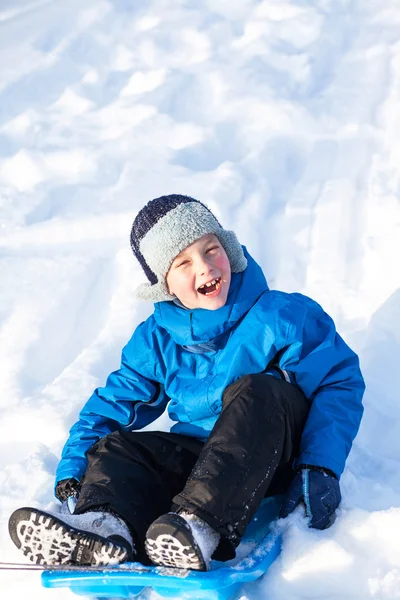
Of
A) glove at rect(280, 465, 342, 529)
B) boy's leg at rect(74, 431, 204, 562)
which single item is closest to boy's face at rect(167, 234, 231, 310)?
boy's leg at rect(74, 431, 204, 562)

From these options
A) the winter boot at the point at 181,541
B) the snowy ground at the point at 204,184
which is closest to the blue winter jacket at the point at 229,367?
the snowy ground at the point at 204,184

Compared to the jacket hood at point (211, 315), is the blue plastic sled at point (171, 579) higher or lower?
lower

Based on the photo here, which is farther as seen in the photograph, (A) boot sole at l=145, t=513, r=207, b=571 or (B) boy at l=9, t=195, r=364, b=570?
(B) boy at l=9, t=195, r=364, b=570

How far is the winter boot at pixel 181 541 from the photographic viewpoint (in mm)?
1813

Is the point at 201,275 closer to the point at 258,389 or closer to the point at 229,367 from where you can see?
the point at 229,367

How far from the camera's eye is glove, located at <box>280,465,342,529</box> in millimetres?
2096

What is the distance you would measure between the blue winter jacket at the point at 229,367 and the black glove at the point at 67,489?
0.02 meters

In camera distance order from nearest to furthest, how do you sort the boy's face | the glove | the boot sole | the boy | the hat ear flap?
the boot sole → the boy → the glove → the boy's face → the hat ear flap

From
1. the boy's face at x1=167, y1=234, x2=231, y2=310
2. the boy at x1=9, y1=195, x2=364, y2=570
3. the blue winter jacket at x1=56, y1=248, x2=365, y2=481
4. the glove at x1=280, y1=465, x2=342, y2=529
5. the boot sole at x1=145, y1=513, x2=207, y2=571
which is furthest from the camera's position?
Answer: the boy's face at x1=167, y1=234, x2=231, y2=310

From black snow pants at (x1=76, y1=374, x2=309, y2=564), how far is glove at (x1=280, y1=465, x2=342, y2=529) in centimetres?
7

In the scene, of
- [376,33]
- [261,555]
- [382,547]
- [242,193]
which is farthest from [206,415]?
[376,33]

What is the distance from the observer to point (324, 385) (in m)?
2.35

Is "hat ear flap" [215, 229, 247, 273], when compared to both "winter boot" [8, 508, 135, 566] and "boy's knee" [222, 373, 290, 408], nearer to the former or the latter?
"boy's knee" [222, 373, 290, 408]

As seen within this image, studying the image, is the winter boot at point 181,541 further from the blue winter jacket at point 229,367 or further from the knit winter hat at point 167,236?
the knit winter hat at point 167,236
